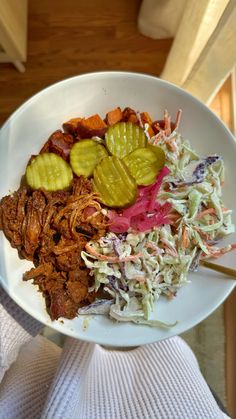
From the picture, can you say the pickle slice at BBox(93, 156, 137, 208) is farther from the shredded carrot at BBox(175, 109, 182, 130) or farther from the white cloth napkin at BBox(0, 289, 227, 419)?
the white cloth napkin at BBox(0, 289, 227, 419)

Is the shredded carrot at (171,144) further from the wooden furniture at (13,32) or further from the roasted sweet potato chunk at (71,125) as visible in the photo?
the wooden furniture at (13,32)

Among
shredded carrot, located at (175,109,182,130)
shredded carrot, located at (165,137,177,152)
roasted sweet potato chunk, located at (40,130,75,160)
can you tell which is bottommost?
roasted sweet potato chunk, located at (40,130,75,160)

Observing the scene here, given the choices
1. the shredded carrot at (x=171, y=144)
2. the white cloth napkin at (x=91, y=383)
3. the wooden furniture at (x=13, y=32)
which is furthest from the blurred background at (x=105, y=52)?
the shredded carrot at (x=171, y=144)

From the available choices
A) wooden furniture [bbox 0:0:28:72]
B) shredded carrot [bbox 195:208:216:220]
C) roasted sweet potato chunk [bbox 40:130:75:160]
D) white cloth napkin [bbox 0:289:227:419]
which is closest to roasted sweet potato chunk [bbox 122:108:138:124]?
roasted sweet potato chunk [bbox 40:130:75:160]

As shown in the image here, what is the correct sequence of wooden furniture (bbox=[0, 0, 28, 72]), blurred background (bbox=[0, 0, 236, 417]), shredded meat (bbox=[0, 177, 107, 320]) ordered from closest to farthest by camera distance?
shredded meat (bbox=[0, 177, 107, 320]), wooden furniture (bbox=[0, 0, 28, 72]), blurred background (bbox=[0, 0, 236, 417])

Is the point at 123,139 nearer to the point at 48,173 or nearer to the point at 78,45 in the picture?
the point at 48,173
